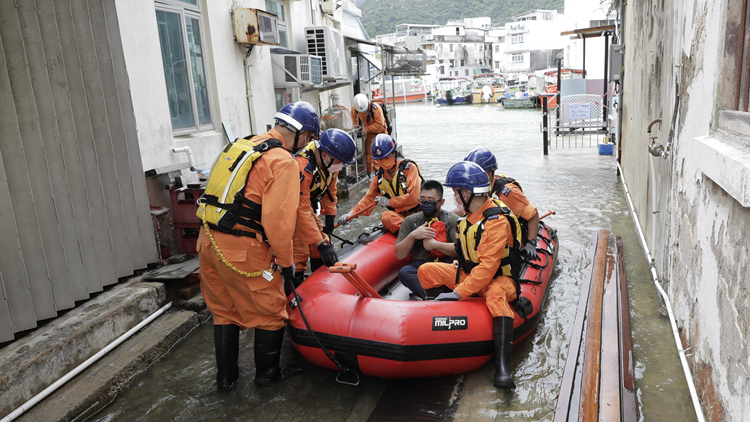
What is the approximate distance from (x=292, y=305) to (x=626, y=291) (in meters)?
2.89

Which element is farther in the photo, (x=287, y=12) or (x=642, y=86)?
(x=287, y=12)

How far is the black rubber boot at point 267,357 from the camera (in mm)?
3436

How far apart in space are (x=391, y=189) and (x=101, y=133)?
2.69m

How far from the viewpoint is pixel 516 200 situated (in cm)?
454

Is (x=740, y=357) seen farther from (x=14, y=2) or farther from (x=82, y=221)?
(x=14, y=2)

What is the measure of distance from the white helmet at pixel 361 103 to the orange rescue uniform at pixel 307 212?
4.89 meters

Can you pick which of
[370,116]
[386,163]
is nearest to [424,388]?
[386,163]

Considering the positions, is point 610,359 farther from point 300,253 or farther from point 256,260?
point 300,253

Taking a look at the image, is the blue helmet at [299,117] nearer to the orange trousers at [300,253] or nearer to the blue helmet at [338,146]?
the blue helmet at [338,146]

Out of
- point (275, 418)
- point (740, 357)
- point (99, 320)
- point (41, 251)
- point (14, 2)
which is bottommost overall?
point (275, 418)

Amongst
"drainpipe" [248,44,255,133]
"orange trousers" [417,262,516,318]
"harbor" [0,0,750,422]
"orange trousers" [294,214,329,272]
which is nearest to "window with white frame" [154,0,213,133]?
"harbor" [0,0,750,422]

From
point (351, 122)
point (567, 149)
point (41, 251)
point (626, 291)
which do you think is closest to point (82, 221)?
point (41, 251)

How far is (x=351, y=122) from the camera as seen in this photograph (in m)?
10.5

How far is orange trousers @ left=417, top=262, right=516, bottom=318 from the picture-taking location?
11.4 feet
